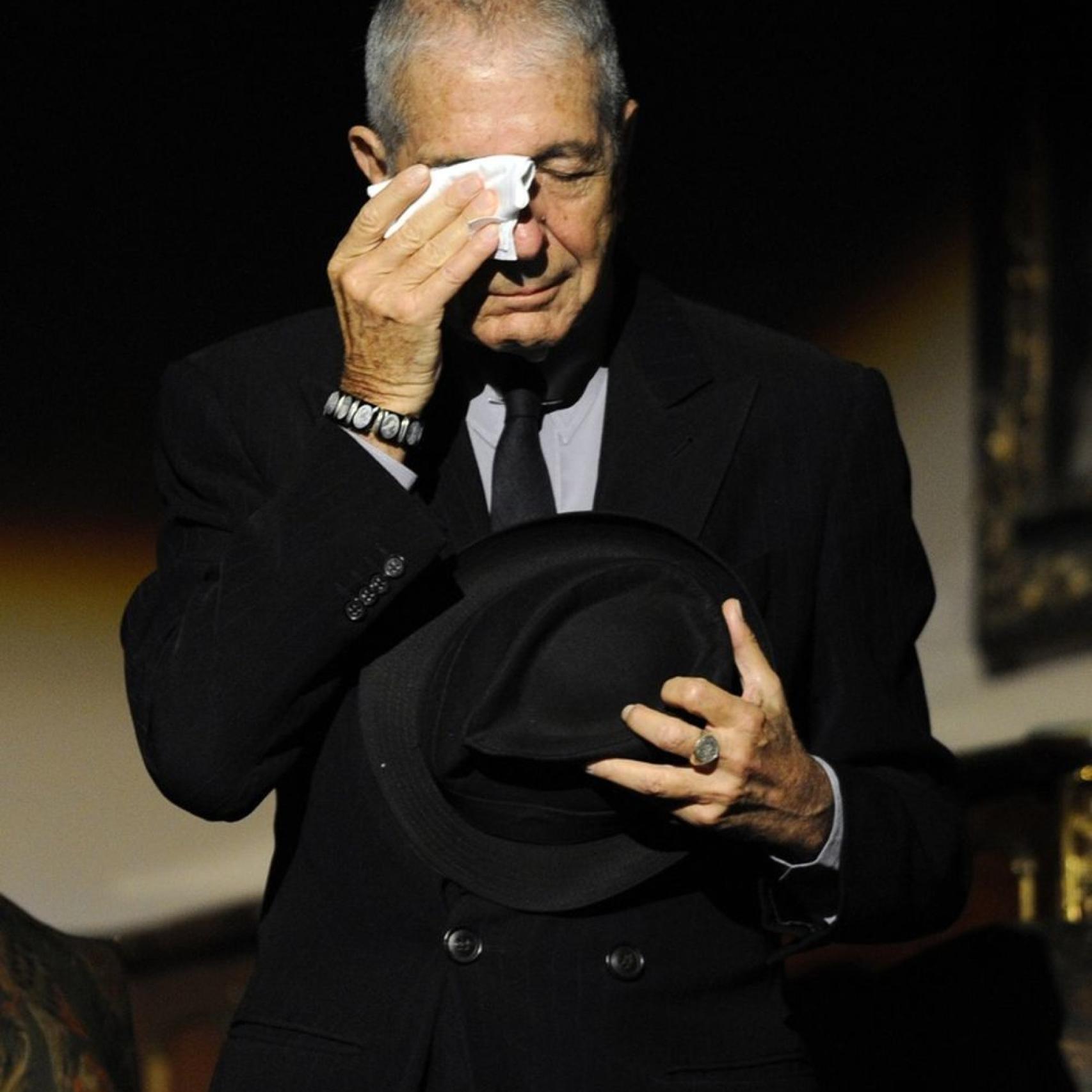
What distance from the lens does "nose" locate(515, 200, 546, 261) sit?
265cm

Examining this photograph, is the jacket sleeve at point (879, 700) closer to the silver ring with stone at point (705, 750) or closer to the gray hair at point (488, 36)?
the silver ring with stone at point (705, 750)

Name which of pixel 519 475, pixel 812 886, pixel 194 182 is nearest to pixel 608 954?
pixel 812 886

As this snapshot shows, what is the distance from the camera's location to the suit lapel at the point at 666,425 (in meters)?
2.82

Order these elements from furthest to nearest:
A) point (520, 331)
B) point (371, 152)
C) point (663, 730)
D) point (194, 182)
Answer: point (194, 182)
point (371, 152)
point (520, 331)
point (663, 730)

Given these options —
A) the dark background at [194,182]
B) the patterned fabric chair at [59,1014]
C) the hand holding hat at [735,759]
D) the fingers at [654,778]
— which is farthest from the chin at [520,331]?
the dark background at [194,182]

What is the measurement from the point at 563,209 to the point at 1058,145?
309cm

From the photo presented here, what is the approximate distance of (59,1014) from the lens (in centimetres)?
336

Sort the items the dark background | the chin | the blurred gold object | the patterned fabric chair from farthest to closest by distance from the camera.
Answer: the blurred gold object, the dark background, the patterned fabric chair, the chin

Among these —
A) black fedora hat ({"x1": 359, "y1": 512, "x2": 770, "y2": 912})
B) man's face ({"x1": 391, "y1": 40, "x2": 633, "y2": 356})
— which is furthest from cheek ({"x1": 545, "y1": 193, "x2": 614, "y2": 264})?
black fedora hat ({"x1": 359, "y1": 512, "x2": 770, "y2": 912})

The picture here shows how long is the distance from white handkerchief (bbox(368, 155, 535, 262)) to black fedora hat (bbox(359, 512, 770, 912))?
322mm

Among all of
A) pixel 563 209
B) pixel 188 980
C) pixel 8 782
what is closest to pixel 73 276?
pixel 8 782

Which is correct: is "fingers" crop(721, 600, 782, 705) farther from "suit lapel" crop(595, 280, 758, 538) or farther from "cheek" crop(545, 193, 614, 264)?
"cheek" crop(545, 193, 614, 264)

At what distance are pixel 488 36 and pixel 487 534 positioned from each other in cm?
52

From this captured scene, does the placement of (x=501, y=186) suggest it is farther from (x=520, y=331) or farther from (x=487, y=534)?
(x=487, y=534)
